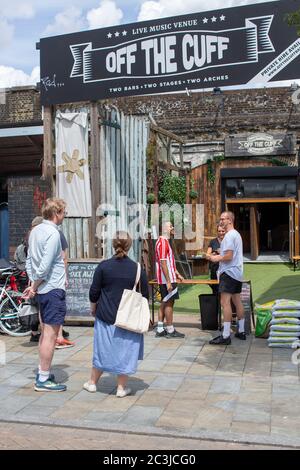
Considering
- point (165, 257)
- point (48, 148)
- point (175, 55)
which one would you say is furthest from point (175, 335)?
point (175, 55)

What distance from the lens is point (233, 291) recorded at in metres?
7.68

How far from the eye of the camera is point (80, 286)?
9.05 m

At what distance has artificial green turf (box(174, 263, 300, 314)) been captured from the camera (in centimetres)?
1117

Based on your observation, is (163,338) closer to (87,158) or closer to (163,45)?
(87,158)

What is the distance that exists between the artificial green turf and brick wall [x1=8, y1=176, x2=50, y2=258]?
3578mm

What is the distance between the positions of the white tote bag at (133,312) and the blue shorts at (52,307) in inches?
28.5

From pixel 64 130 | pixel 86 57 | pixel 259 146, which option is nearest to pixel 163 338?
pixel 64 130

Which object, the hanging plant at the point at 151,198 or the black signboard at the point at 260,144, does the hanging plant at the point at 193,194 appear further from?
the hanging plant at the point at 151,198

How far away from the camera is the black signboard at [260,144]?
17.4 metres

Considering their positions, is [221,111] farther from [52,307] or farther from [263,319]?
[52,307]

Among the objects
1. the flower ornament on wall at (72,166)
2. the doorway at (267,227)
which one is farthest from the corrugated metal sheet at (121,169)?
the doorway at (267,227)

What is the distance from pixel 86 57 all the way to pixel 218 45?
6.85 ft

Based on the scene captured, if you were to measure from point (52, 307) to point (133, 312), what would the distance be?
883 mm

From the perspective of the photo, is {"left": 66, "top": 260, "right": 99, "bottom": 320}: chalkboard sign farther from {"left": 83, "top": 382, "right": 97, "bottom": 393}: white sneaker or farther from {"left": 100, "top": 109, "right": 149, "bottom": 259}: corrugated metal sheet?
{"left": 83, "top": 382, "right": 97, "bottom": 393}: white sneaker
